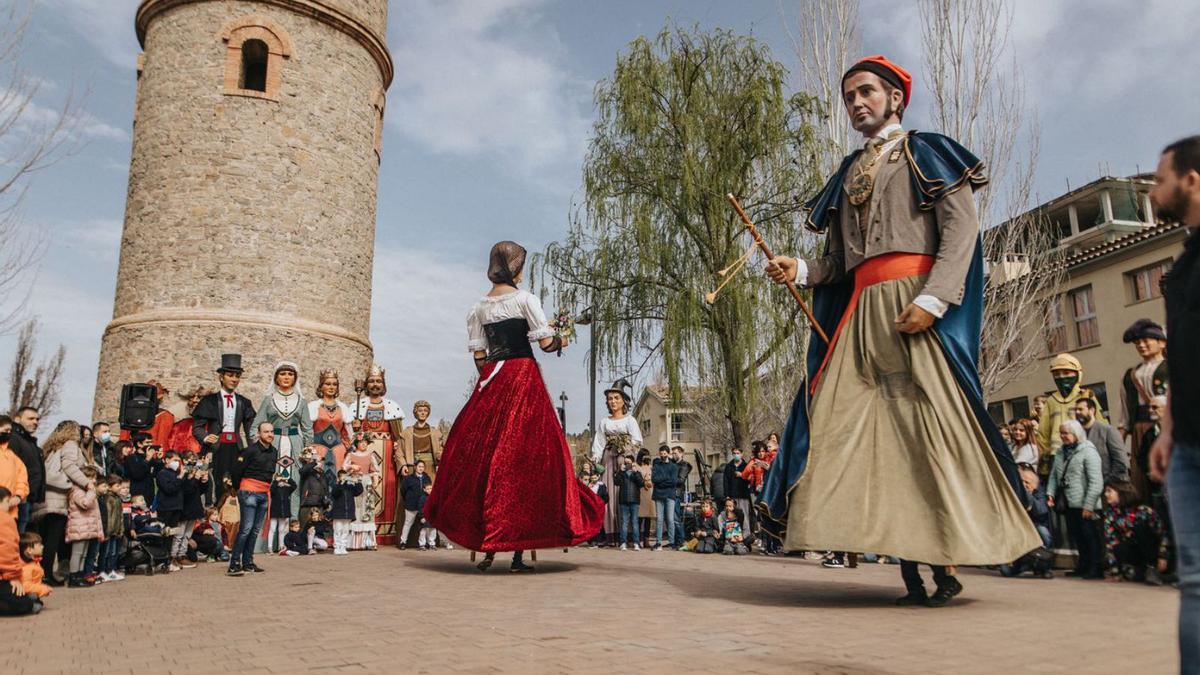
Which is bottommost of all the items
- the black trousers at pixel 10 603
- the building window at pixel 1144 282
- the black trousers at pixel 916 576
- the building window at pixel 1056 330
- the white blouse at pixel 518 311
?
the black trousers at pixel 10 603

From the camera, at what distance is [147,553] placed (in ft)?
27.5

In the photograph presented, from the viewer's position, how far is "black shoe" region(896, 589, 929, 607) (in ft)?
14.4

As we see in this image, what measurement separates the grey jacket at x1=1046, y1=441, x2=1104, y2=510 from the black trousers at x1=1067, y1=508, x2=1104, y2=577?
0.13 metres

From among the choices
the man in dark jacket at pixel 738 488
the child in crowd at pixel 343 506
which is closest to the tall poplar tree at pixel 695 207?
the man in dark jacket at pixel 738 488

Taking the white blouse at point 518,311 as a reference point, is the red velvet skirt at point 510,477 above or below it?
below

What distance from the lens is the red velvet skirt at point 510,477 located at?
649 cm

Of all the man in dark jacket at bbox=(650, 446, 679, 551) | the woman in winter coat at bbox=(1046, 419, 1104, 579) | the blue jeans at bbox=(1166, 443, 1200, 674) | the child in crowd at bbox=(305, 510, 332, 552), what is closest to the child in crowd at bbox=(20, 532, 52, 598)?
the child in crowd at bbox=(305, 510, 332, 552)

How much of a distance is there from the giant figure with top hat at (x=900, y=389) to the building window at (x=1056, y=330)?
25.1m

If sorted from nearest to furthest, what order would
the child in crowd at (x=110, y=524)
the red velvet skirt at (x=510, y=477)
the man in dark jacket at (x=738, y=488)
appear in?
the red velvet skirt at (x=510, y=477)
the child in crowd at (x=110, y=524)
the man in dark jacket at (x=738, y=488)

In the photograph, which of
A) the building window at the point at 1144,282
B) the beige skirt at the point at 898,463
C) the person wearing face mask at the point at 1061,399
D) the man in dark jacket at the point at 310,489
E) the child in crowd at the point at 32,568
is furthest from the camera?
the building window at the point at 1144,282

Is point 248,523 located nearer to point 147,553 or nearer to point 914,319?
point 147,553

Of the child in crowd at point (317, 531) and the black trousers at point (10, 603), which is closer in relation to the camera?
the black trousers at point (10, 603)

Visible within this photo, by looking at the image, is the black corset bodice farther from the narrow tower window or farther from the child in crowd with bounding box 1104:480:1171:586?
the narrow tower window

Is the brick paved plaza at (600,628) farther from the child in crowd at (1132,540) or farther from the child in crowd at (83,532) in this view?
the child in crowd at (83,532)
